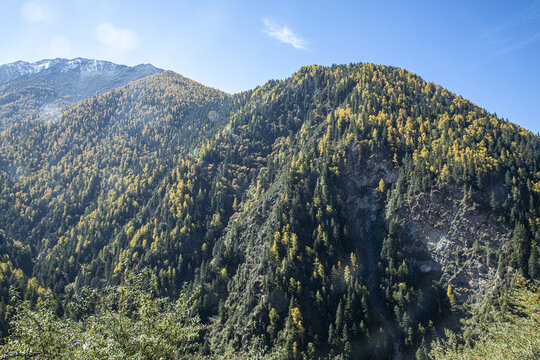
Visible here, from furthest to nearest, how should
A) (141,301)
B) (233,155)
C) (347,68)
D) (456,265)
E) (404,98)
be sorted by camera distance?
(347,68), (233,155), (404,98), (456,265), (141,301)

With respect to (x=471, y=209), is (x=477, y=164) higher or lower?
higher

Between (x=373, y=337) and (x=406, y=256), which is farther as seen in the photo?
(x=406, y=256)

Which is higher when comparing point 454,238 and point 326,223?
point 454,238

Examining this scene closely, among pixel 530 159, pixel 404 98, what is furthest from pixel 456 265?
pixel 404 98

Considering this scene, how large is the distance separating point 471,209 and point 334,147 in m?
62.8

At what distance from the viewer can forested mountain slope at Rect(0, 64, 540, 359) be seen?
8281 cm

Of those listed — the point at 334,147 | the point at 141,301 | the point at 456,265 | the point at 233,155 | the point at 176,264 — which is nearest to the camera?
the point at 141,301

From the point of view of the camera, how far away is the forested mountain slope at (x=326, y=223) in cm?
8281

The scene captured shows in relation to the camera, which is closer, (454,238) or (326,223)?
(454,238)

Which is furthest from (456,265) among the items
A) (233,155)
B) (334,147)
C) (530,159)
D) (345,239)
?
(233,155)

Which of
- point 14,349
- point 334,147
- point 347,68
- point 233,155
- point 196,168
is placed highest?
point 347,68

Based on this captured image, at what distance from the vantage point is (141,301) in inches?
751

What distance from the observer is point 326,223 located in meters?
105

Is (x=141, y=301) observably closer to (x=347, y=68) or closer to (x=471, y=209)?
(x=471, y=209)
